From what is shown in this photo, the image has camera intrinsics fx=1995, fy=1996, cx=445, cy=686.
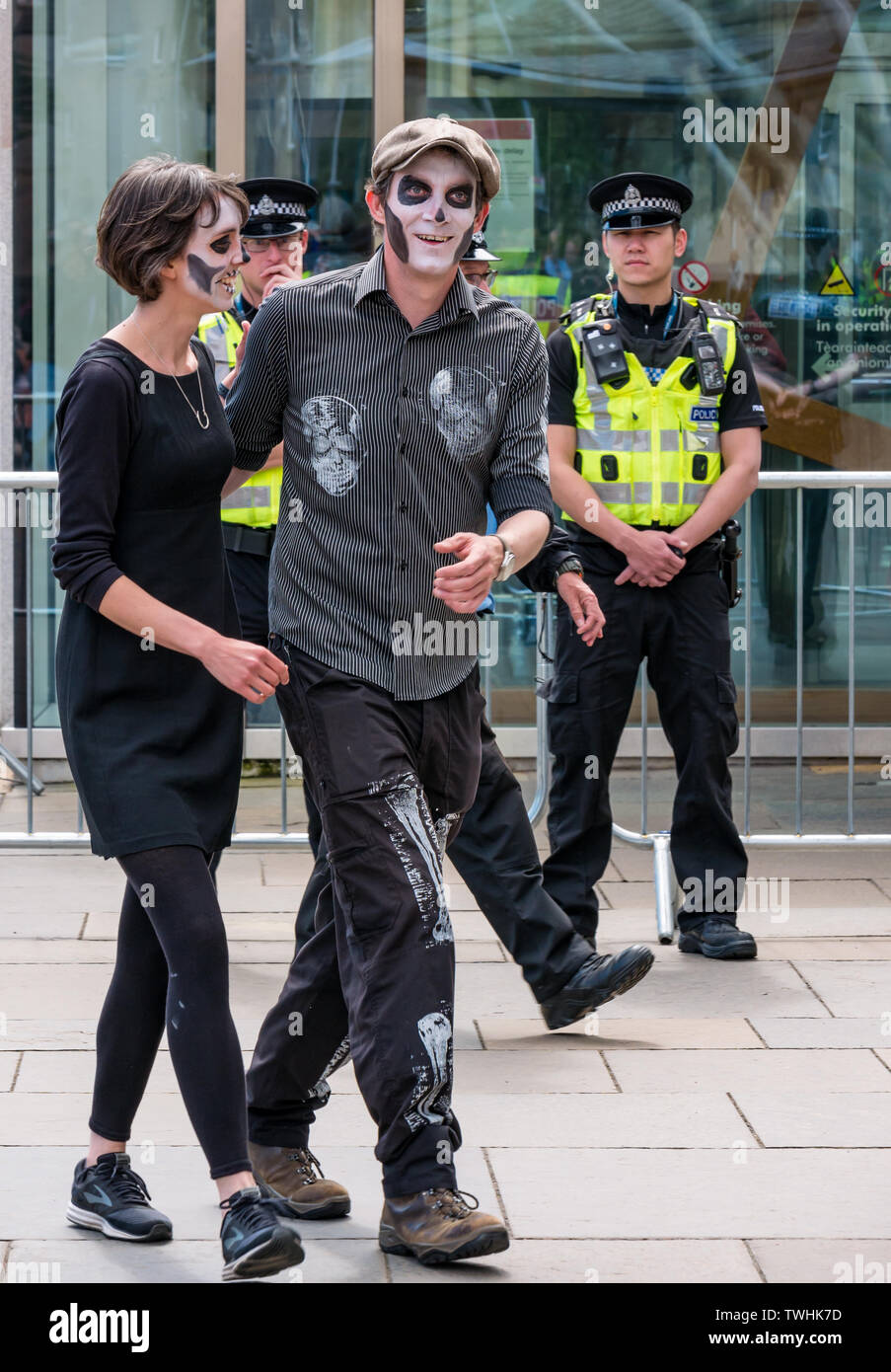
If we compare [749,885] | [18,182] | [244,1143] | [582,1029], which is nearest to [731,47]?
[18,182]

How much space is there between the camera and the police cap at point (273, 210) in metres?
5.55

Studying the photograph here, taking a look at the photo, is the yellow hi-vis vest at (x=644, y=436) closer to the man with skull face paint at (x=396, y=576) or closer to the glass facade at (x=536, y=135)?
the man with skull face paint at (x=396, y=576)

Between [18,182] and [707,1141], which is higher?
[18,182]

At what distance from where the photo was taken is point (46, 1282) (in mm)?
3367

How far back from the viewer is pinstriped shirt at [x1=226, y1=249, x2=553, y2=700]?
3.56m

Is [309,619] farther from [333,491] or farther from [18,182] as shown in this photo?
[18,182]

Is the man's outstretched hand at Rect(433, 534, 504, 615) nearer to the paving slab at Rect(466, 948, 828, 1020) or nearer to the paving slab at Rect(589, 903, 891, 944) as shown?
the paving slab at Rect(466, 948, 828, 1020)

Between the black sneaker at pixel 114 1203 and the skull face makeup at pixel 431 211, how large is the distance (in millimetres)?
1731

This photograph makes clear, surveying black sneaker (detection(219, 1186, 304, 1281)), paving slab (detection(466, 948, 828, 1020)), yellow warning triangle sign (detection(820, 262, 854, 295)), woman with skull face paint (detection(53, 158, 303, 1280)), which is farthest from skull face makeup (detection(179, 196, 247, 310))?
yellow warning triangle sign (detection(820, 262, 854, 295))

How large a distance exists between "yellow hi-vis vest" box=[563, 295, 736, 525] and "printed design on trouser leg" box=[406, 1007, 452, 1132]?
2.51 m

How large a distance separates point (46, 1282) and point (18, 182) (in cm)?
628

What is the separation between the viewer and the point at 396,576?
356 cm

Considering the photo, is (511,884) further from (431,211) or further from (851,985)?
(431,211)
